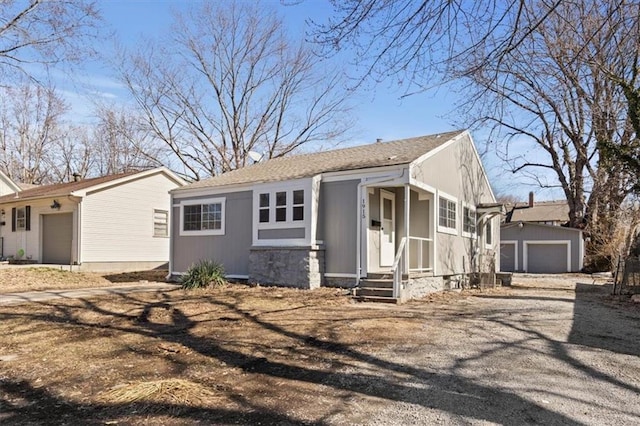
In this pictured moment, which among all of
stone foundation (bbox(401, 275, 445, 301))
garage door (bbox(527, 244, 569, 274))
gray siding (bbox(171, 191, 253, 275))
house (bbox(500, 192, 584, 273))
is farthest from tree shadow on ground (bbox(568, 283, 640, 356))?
garage door (bbox(527, 244, 569, 274))

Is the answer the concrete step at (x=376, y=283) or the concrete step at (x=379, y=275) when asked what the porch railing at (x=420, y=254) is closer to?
the concrete step at (x=379, y=275)

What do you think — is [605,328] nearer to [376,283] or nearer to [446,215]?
[376,283]

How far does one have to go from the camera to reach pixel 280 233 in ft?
39.8

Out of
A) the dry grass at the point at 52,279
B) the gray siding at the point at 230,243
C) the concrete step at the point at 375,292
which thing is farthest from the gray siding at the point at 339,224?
the dry grass at the point at 52,279

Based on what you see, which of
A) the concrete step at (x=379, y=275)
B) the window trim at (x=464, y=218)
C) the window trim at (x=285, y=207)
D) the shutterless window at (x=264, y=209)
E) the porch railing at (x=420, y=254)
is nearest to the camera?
the concrete step at (x=379, y=275)

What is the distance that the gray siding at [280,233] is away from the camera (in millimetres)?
11766

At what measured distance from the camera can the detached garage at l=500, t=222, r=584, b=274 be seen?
26453mm

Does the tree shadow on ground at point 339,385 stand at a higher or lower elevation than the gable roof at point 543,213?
lower

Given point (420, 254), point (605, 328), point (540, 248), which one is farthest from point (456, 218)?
point (540, 248)

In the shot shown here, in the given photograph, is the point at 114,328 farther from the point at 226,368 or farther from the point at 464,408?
the point at 464,408

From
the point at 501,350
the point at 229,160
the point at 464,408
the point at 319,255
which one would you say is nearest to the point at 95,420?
the point at 464,408

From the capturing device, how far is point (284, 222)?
12.1 m

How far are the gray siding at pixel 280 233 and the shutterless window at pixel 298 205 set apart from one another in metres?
0.33

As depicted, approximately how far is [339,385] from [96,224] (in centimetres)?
1596
